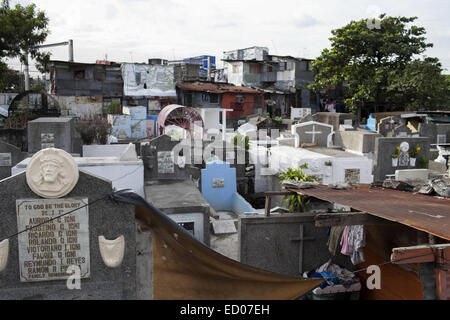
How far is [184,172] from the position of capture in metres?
15.3

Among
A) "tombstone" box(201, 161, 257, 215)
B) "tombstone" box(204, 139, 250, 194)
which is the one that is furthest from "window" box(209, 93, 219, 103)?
"tombstone" box(201, 161, 257, 215)

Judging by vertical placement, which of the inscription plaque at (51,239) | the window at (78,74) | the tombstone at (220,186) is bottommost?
the tombstone at (220,186)

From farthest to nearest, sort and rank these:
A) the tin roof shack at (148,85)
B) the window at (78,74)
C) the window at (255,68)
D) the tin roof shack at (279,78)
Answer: the window at (255,68)
the tin roof shack at (279,78)
the tin roof shack at (148,85)
the window at (78,74)

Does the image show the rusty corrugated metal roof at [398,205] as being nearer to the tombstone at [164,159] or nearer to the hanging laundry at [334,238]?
the hanging laundry at [334,238]

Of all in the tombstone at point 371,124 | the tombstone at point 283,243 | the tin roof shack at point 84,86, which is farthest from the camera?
the tombstone at point 371,124

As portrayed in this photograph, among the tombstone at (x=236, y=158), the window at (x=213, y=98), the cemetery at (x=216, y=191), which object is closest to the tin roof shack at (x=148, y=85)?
the cemetery at (x=216, y=191)

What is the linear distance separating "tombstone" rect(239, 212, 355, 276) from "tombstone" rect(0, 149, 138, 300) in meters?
3.19

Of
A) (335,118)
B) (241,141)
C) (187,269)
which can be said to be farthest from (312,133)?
(187,269)

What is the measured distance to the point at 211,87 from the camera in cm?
3666

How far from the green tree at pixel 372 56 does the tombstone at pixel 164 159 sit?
74.8 feet

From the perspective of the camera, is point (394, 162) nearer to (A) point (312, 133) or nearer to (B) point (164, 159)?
(A) point (312, 133)

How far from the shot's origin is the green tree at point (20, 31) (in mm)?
24330

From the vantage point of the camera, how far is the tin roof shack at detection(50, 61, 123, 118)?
32.1 meters

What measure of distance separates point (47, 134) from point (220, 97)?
22.5 meters
